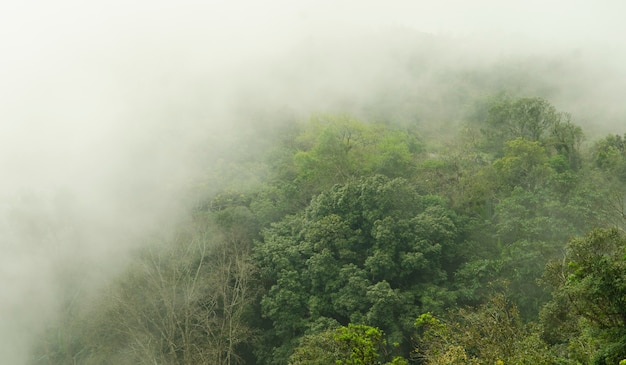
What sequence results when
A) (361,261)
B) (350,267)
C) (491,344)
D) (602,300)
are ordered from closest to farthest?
(602,300) → (491,344) → (350,267) → (361,261)

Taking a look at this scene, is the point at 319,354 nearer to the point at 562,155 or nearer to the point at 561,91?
the point at 562,155

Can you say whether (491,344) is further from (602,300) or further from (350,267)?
(350,267)

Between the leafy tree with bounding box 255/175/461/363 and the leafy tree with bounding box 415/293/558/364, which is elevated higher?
the leafy tree with bounding box 415/293/558/364

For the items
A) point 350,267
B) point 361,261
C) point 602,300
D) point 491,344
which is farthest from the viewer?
point 361,261

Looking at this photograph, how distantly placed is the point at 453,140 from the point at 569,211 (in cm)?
2328

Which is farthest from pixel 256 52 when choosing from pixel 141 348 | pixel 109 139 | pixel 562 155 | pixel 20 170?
pixel 141 348

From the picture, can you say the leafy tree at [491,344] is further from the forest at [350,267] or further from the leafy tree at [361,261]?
the leafy tree at [361,261]

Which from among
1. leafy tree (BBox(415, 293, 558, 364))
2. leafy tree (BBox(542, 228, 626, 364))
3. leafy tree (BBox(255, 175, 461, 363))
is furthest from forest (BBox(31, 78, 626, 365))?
leafy tree (BBox(542, 228, 626, 364))

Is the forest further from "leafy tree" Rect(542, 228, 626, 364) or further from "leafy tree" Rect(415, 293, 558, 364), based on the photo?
"leafy tree" Rect(542, 228, 626, 364)

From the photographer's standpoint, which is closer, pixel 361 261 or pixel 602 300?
pixel 602 300

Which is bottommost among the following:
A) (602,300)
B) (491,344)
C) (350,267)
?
(350,267)

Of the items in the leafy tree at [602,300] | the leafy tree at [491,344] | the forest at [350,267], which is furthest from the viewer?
the forest at [350,267]

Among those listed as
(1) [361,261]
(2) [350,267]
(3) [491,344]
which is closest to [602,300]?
(3) [491,344]

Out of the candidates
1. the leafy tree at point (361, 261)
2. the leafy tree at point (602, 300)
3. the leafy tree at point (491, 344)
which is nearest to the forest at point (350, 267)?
the leafy tree at point (361, 261)
